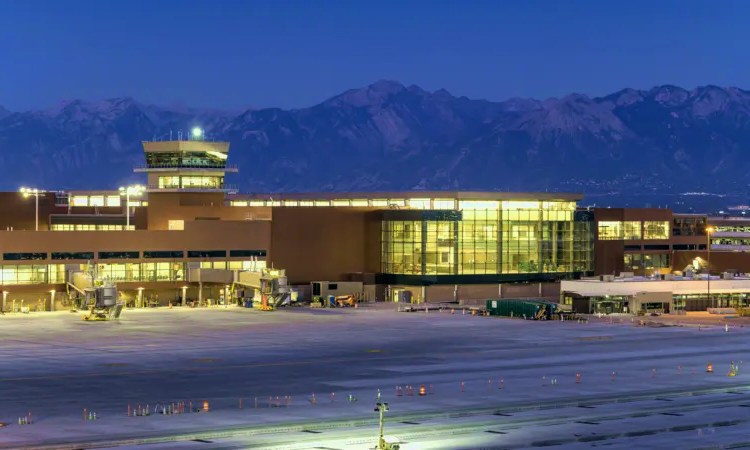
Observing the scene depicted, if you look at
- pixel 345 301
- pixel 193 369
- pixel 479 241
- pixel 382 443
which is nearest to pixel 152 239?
pixel 345 301

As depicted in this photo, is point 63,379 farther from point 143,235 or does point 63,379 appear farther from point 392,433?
point 143,235

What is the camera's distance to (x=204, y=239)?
157500 millimetres

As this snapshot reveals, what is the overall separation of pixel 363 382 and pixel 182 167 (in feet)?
358

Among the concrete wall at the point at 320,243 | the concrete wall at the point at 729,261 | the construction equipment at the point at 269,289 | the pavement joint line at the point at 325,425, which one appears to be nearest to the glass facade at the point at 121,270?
the concrete wall at the point at 320,243

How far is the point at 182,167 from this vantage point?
621 feet

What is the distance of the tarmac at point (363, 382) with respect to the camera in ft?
212

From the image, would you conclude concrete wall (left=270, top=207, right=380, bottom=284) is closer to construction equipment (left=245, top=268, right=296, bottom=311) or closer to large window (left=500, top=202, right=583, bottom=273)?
construction equipment (left=245, top=268, right=296, bottom=311)

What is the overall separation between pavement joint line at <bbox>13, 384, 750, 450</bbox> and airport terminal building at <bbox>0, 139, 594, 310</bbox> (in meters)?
77.3

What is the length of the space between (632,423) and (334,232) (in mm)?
98622

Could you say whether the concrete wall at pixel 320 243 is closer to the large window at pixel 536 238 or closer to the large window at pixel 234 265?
the large window at pixel 234 265

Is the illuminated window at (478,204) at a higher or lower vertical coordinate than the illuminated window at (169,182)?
lower

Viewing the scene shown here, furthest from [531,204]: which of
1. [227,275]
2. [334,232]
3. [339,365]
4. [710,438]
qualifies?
[710,438]

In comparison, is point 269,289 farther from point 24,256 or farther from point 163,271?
point 24,256

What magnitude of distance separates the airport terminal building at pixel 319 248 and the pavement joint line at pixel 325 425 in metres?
77.3
